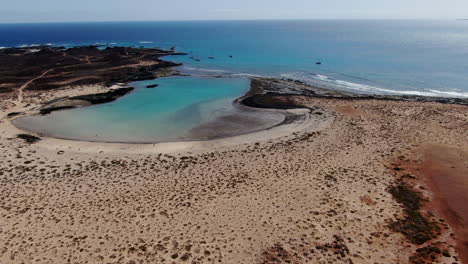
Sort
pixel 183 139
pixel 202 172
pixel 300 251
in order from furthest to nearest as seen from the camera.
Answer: pixel 183 139, pixel 202 172, pixel 300 251

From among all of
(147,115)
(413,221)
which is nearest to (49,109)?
(147,115)

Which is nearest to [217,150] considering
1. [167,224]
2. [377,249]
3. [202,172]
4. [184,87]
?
[202,172]

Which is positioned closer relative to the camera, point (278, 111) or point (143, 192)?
point (143, 192)

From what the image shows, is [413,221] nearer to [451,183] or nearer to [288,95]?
[451,183]

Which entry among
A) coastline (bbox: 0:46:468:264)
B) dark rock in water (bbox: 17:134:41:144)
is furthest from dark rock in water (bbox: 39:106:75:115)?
dark rock in water (bbox: 17:134:41:144)

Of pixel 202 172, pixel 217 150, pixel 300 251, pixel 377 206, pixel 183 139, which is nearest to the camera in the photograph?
pixel 300 251

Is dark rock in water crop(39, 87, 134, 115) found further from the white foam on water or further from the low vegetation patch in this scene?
the low vegetation patch

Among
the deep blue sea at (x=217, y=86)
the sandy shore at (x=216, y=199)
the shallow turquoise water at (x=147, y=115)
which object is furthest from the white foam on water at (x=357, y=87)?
the sandy shore at (x=216, y=199)

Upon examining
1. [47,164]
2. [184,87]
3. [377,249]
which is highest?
[184,87]

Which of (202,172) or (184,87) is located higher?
(184,87)

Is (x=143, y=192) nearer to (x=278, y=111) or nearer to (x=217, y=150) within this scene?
(x=217, y=150)
